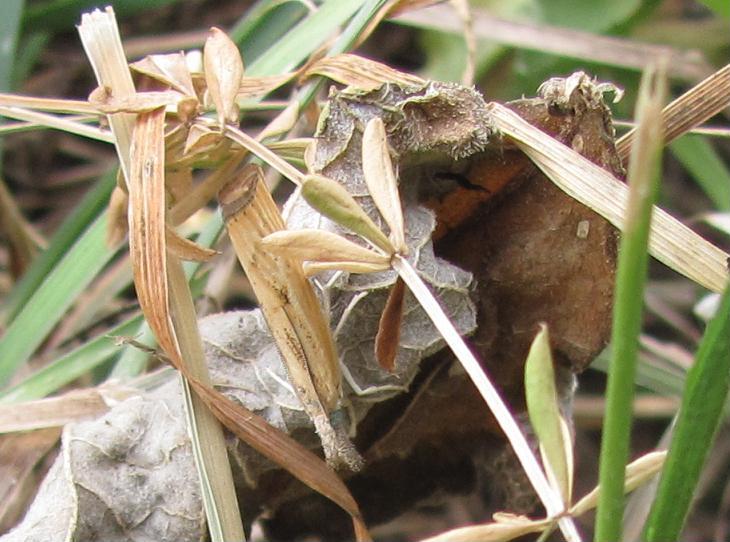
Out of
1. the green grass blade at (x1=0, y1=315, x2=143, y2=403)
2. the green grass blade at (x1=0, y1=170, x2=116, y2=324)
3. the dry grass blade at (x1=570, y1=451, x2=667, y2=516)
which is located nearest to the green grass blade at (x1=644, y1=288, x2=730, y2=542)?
the dry grass blade at (x1=570, y1=451, x2=667, y2=516)

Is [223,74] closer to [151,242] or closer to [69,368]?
[151,242]

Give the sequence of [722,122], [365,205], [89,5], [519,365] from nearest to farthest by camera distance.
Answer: [365,205] < [519,365] < [89,5] < [722,122]

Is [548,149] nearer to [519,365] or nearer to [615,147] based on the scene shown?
[615,147]

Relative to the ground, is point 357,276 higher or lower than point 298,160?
lower

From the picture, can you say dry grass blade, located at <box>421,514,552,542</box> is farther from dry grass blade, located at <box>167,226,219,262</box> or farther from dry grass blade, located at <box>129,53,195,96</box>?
dry grass blade, located at <box>129,53,195,96</box>

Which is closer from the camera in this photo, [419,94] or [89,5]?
[419,94]

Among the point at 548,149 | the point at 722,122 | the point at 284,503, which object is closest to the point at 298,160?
the point at 548,149

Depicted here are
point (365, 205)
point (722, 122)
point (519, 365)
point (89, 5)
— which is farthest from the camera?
point (722, 122)
